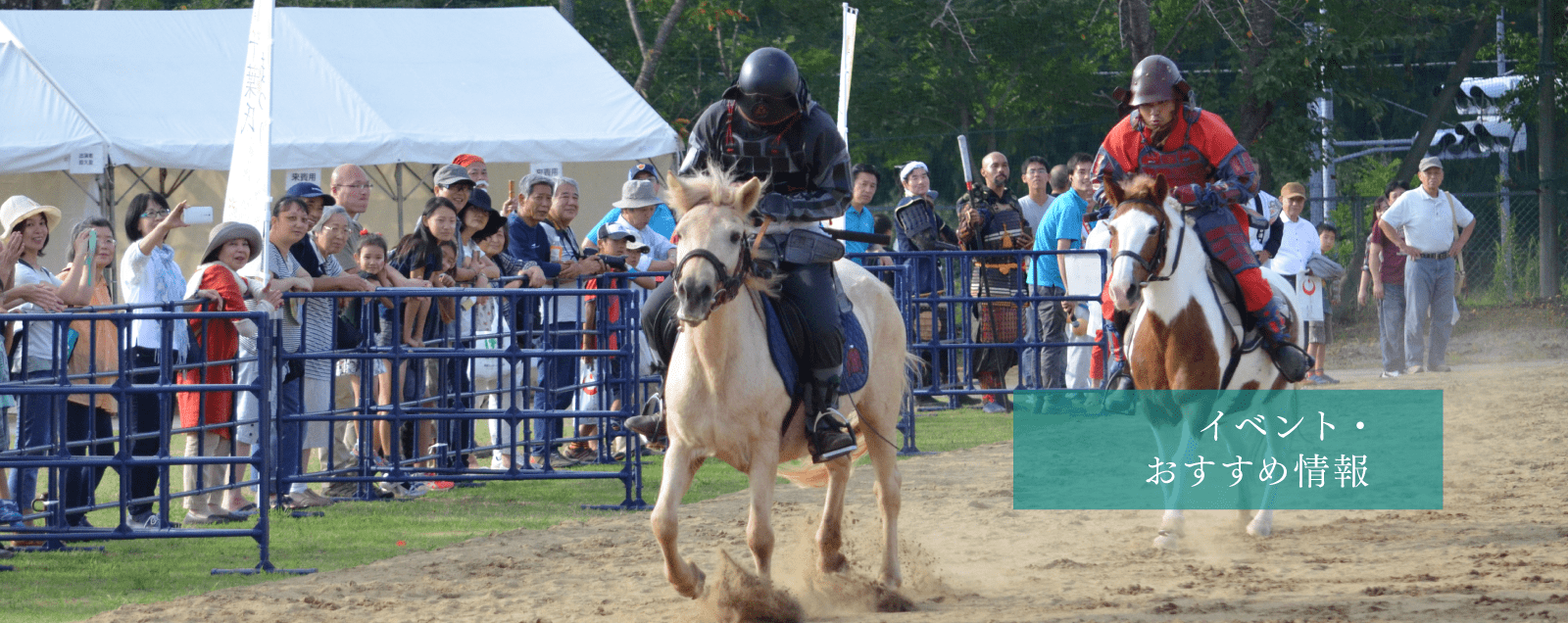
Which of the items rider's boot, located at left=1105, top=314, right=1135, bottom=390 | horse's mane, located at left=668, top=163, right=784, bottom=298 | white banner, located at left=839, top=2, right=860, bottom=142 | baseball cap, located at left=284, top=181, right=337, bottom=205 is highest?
white banner, located at left=839, top=2, right=860, bottom=142

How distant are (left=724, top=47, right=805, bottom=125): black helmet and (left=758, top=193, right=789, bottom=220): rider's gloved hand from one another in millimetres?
423

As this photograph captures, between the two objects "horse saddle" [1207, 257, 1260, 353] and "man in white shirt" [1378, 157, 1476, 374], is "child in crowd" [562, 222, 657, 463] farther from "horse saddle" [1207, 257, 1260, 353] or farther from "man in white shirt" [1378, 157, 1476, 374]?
"man in white shirt" [1378, 157, 1476, 374]

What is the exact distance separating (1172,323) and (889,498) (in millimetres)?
1890

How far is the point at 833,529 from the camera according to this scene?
6734 mm

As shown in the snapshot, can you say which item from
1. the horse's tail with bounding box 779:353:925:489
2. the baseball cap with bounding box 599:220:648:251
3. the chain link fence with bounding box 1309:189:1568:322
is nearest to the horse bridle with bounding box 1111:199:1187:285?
the horse's tail with bounding box 779:353:925:489

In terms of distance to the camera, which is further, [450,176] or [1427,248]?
[1427,248]

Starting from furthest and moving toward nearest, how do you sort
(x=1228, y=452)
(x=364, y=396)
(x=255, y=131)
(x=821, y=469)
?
(x=1228, y=452), (x=364, y=396), (x=255, y=131), (x=821, y=469)

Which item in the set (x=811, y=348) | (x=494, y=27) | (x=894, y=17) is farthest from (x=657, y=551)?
(x=894, y=17)

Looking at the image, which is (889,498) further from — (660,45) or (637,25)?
(637,25)

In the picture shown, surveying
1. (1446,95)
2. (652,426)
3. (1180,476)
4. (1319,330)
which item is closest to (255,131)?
(652,426)

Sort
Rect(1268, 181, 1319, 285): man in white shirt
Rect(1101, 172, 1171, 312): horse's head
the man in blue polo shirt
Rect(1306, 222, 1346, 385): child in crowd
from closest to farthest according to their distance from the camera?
Rect(1101, 172, 1171, 312): horse's head < the man in blue polo shirt < Rect(1268, 181, 1319, 285): man in white shirt < Rect(1306, 222, 1346, 385): child in crowd

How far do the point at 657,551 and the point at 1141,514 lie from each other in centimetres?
296

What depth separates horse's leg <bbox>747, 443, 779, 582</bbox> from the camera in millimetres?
5922

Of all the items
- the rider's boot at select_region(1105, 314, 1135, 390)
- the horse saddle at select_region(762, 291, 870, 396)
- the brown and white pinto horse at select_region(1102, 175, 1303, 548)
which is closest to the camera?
the horse saddle at select_region(762, 291, 870, 396)
